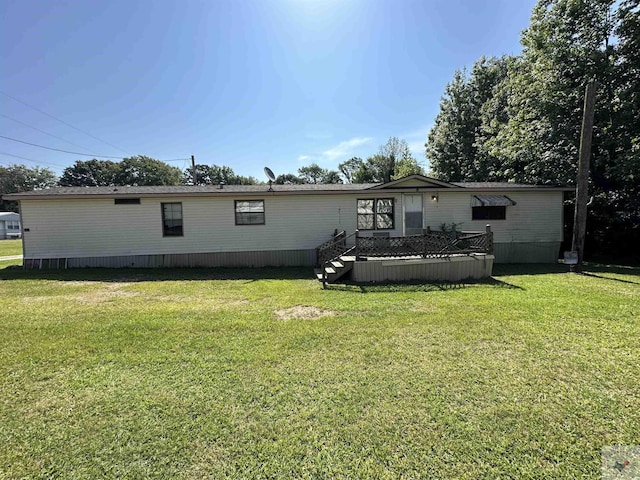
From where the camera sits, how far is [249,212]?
1085 cm

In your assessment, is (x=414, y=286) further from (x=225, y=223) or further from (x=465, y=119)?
(x=465, y=119)

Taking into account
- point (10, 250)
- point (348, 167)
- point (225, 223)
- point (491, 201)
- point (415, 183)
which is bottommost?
point (10, 250)

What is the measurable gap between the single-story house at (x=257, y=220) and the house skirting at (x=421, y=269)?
3146 mm

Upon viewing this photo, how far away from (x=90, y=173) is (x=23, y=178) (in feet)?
51.8

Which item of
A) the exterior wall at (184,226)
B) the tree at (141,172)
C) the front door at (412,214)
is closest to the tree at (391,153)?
the front door at (412,214)

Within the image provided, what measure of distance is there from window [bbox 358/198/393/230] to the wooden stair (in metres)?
3.32

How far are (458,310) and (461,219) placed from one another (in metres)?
7.10

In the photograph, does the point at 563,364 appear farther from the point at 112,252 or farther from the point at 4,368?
the point at 112,252

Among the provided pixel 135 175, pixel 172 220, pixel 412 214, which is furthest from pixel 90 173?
pixel 412 214

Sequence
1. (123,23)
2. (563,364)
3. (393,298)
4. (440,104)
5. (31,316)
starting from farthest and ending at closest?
1. (440,104)
2. (123,23)
3. (393,298)
4. (31,316)
5. (563,364)

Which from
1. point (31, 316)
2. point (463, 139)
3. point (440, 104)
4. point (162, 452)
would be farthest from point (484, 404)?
point (440, 104)

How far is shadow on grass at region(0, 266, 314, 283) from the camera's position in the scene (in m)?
8.55

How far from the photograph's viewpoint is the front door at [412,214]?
11.0 meters

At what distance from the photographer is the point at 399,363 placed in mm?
3320
